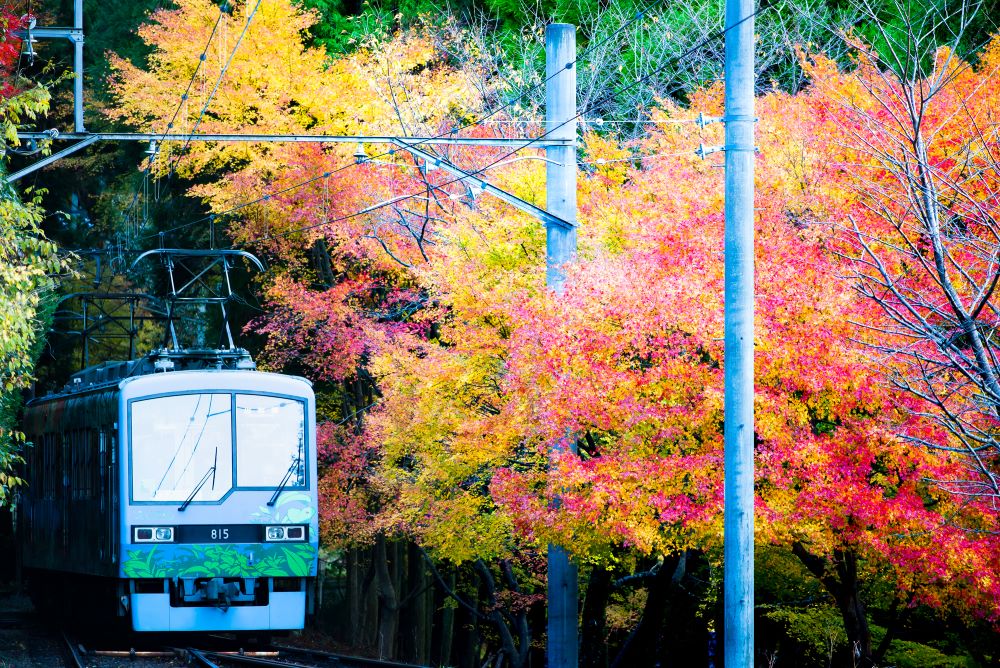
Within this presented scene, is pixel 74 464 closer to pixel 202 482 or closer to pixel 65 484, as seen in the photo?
pixel 65 484

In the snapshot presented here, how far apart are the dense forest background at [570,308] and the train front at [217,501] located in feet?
5.94

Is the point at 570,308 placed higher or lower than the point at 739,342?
higher

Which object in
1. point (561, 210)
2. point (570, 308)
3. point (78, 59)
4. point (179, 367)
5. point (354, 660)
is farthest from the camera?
point (179, 367)

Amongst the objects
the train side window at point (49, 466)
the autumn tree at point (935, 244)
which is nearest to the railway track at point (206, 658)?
the train side window at point (49, 466)

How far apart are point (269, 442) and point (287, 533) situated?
102 centimetres

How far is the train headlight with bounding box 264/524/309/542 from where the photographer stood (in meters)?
14.8

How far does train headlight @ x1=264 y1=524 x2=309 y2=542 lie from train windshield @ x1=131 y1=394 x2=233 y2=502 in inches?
26.2

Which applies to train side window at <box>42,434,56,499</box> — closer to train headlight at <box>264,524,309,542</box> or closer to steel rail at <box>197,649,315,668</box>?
steel rail at <box>197,649,315,668</box>

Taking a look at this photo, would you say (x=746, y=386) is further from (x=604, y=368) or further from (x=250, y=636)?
(x=250, y=636)

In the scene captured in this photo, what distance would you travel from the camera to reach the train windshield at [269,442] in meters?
14.9

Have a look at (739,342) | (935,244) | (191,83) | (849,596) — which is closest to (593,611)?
(849,596)

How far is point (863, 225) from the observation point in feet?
45.6

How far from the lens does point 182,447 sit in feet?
48.3

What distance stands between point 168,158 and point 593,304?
1669 centimetres
